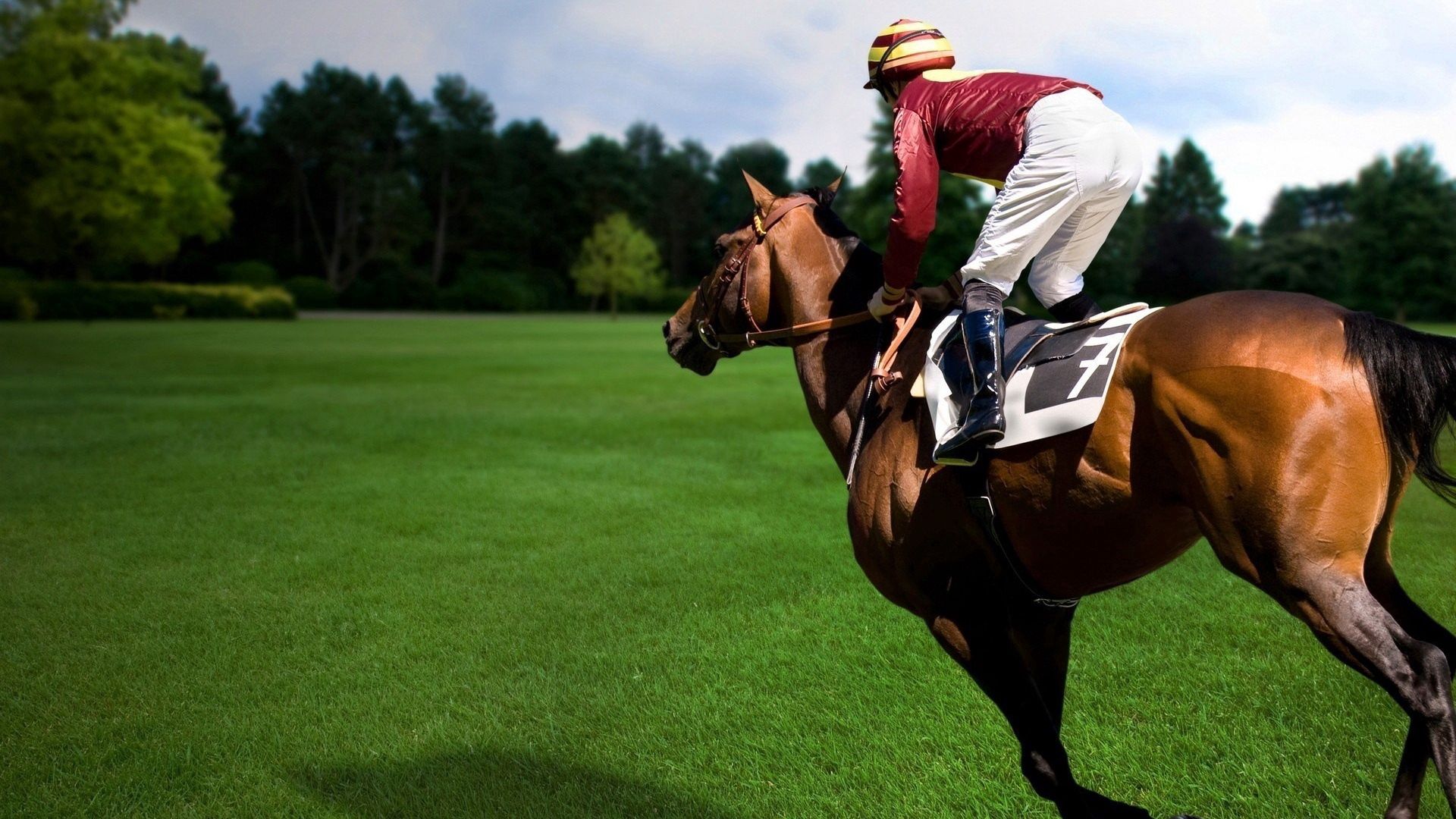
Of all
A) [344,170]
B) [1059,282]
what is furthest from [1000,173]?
[344,170]

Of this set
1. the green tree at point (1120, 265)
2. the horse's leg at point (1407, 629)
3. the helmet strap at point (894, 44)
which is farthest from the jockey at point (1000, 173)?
the green tree at point (1120, 265)

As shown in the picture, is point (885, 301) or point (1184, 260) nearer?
point (885, 301)

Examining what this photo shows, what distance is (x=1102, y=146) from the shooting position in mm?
3311

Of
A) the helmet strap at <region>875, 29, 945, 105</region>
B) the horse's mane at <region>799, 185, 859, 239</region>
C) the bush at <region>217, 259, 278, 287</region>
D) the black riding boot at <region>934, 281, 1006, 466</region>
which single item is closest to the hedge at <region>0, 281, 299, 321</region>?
the bush at <region>217, 259, 278, 287</region>

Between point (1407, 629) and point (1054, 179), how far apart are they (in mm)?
1766

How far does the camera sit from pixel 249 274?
2613 inches

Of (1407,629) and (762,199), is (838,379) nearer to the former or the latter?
(762,199)

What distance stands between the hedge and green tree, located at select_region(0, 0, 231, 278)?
116 inches

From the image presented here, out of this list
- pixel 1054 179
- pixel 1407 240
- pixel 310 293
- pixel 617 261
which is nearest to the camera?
pixel 1054 179

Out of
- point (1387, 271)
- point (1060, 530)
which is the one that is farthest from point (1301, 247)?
point (1060, 530)

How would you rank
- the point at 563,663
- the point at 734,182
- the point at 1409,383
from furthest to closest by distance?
the point at 734,182
the point at 563,663
the point at 1409,383

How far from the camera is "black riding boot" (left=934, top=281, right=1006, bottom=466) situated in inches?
118

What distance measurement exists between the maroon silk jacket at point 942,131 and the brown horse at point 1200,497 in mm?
361

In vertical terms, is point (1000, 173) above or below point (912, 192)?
above
